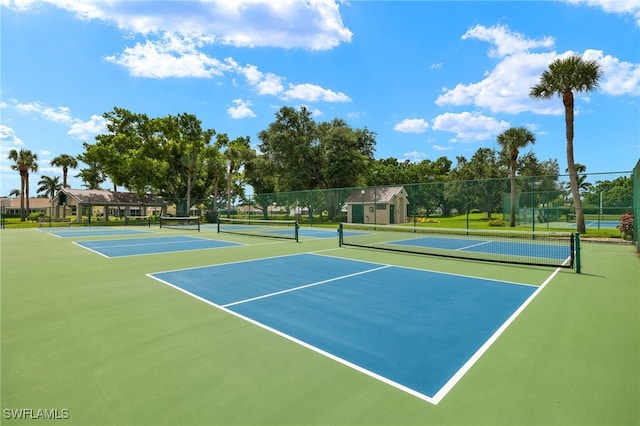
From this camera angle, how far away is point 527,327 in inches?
183

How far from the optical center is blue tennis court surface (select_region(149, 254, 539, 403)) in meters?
3.60

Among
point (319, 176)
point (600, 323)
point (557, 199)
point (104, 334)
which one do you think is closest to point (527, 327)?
point (600, 323)

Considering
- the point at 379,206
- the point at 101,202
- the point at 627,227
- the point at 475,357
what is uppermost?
the point at 101,202

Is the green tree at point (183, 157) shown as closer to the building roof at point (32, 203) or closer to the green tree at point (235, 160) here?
the green tree at point (235, 160)

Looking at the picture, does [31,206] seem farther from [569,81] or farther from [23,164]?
[569,81]

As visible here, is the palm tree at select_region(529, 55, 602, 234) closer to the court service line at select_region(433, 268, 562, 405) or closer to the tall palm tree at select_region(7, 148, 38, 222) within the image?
the court service line at select_region(433, 268, 562, 405)

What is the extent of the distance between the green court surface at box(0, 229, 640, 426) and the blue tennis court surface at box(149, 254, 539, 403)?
208mm

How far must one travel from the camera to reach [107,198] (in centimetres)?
4506

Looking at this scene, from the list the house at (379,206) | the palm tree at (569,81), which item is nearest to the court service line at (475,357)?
the palm tree at (569,81)

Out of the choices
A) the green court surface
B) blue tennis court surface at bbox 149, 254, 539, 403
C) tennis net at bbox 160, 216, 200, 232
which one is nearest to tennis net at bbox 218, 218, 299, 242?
tennis net at bbox 160, 216, 200, 232

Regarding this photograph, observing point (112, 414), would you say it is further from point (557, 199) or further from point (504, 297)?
point (557, 199)

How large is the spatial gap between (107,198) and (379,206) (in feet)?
118

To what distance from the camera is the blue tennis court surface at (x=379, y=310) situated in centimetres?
360

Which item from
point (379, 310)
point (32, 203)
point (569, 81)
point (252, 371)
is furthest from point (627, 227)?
point (32, 203)
